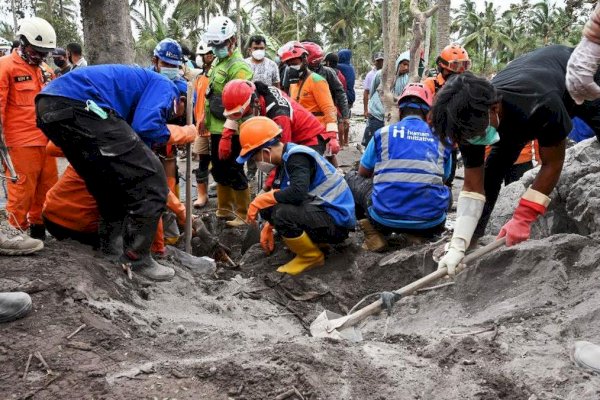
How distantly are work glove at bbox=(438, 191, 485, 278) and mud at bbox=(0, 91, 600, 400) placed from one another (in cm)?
27

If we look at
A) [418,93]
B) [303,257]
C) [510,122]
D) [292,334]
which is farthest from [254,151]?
[510,122]

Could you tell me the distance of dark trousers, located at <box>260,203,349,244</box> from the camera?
174 inches

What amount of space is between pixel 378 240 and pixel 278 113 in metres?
1.42

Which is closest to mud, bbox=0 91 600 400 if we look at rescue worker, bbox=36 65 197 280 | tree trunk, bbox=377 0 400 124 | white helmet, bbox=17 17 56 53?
rescue worker, bbox=36 65 197 280

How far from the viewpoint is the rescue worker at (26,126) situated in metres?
4.54

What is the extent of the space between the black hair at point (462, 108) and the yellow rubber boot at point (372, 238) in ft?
7.14

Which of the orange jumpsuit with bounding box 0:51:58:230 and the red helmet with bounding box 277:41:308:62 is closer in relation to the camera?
the orange jumpsuit with bounding box 0:51:58:230

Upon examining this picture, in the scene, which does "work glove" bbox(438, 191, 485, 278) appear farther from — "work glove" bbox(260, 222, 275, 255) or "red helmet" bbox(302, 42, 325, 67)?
"red helmet" bbox(302, 42, 325, 67)

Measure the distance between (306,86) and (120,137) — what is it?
140 inches

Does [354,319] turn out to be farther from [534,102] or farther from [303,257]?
[534,102]

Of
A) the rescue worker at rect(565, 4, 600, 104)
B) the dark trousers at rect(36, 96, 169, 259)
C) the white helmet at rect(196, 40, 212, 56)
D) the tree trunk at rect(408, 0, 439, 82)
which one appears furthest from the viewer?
the tree trunk at rect(408, 0, 439, 82)

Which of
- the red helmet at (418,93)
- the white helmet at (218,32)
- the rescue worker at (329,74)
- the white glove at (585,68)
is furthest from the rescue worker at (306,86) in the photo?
the white glove at (585,68)

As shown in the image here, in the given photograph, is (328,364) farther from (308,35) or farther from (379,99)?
(308,35)

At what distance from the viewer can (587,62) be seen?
2295 millimetres
